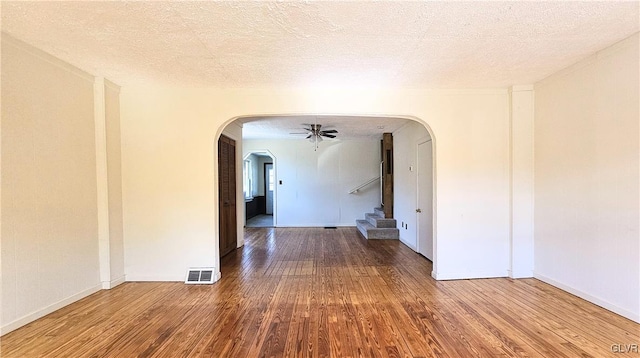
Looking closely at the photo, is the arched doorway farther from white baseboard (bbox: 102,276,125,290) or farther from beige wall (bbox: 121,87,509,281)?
white baseboard (bbox: 102,276,125,290)

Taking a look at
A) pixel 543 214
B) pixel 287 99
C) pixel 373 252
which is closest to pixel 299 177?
pixel 373 252

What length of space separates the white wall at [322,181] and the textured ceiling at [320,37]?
5150 mm

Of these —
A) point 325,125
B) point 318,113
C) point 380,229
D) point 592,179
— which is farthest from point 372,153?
point 592,179

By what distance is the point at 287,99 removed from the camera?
3.84 m

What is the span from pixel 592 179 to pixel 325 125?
15.0 ft

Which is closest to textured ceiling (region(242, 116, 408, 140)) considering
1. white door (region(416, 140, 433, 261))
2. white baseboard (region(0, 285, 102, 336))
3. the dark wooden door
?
the dark wooden door

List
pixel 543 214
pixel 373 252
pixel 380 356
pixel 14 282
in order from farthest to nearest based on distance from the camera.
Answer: pixel 373 252 → pixel 543 214 → pixel 14 282 → pixel 380 356

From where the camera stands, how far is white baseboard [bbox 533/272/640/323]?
8.59 ft

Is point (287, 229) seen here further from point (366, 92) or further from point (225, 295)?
point (366, 92)

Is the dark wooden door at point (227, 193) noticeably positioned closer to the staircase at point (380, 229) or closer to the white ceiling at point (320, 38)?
the white ceiling at point (320, 38)

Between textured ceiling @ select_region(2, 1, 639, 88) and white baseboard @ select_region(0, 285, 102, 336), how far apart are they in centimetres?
251

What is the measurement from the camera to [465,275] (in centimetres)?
388

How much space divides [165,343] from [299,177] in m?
6.49

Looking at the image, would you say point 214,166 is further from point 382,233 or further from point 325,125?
point 382,233
